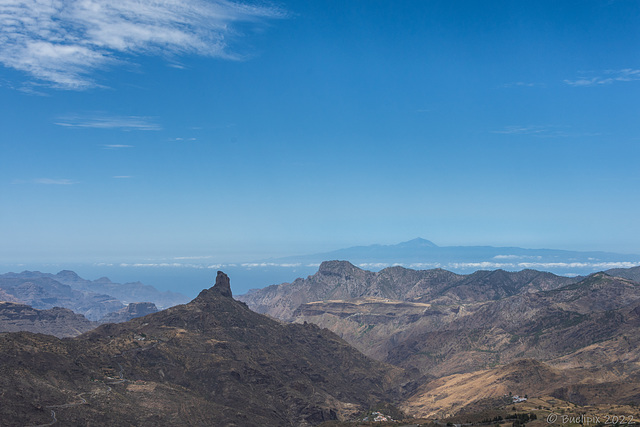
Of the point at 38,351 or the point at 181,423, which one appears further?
the point at 38,351

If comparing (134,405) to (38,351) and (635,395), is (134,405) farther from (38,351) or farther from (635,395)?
(635,395)

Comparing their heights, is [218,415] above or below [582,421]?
below

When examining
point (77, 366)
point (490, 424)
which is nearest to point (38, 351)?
point (77, 366)

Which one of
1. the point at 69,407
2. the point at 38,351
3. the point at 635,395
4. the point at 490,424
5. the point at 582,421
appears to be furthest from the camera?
the point at 635,395

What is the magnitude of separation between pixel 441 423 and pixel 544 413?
26792 mm

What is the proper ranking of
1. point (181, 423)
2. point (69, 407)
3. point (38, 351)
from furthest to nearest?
point (38, 351) → point (181, 423) → point (69, 407)

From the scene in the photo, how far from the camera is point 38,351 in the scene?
18038 cm

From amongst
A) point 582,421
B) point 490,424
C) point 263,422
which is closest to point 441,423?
point 490,424

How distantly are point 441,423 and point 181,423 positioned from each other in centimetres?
7479

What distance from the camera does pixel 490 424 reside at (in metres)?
140

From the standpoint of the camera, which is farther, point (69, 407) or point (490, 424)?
point (69, 407)

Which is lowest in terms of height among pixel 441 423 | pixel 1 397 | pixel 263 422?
pixel 263 422

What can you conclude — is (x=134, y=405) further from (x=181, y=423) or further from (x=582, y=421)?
(x=582, y=421)

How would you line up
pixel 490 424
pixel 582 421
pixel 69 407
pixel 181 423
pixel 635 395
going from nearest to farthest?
1. pixel 582 421
2. pixel 490 424
3. pixel 69 407
4. pixel 181 423
5. pixel 635 395
